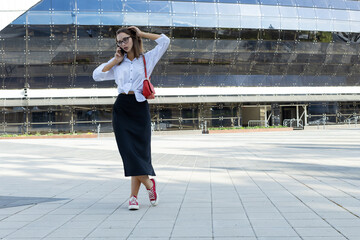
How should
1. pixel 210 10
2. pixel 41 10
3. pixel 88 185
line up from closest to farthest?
1. pixel 88 185
2. pixel 41 10
3. pixel 210 10

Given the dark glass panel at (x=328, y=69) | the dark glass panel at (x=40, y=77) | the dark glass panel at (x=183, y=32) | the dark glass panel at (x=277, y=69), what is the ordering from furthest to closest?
the dark glass panel at (x=328, y=69) < the dark glass panel at (x=277, y=69) < the dark glass panel at (x=183, y=32) < the dark glass panel at (x=40, y=77)

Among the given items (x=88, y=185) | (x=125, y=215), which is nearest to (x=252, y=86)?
(x=88, y=185)

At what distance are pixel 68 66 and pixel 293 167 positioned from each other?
25.7 metres

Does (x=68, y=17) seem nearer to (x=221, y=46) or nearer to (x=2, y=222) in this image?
(x=221, y=46)

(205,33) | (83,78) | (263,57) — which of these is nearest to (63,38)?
(83,78)

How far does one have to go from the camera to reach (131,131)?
471 centimetres

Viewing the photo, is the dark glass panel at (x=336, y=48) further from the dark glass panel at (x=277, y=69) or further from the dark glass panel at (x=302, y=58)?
the dark glass panel at (x=277, y=69)

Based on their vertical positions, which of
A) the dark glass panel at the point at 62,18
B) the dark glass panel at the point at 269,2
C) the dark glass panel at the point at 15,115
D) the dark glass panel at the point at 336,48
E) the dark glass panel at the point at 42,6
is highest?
the dark glass panel at the point at 269,2

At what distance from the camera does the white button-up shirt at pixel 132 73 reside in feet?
15.3

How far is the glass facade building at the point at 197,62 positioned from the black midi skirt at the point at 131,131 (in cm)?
2701

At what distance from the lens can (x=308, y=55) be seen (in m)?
34.4

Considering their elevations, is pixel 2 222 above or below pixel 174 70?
below

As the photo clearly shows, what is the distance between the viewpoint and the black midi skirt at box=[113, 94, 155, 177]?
184 inches

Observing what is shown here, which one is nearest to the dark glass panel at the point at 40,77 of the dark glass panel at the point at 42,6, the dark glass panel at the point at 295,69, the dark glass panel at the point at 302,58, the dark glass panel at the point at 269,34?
the dark glass panel at the point at 42,6
